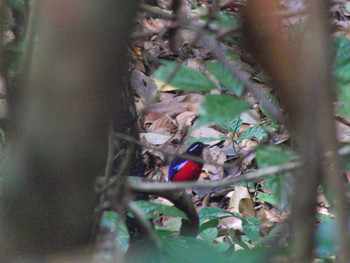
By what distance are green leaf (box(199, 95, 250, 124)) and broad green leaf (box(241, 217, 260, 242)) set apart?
162 cm

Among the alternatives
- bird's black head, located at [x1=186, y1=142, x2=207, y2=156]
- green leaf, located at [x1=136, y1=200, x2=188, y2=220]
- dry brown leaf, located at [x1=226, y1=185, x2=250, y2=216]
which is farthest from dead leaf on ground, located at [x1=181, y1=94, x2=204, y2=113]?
green leaf, located at [x1=136, y1=200, x2=188, y2=220]

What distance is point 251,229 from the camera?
2566 mm

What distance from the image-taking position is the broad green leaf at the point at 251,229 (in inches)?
98.1

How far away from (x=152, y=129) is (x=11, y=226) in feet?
13.6

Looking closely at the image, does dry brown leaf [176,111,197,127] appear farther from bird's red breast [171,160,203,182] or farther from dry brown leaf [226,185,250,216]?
dry brown leaf [226,185,250,216]

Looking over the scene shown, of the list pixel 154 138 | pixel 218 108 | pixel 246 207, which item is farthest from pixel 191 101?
pixel 218 108

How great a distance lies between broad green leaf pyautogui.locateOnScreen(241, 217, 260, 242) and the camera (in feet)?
8.17

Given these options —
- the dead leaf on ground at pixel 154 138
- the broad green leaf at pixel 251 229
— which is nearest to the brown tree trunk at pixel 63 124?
the broad green leaf at pixel 251 229

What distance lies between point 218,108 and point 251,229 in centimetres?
174

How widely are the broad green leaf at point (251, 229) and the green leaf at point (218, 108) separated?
1.62 metres

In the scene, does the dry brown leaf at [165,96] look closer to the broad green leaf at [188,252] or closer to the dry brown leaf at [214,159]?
the dry brown leaf at [214,159]

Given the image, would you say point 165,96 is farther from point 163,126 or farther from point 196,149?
point 196,149

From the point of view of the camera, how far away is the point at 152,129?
16.7 feet

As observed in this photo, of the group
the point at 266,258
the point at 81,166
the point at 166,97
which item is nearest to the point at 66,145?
the point at 81,166
